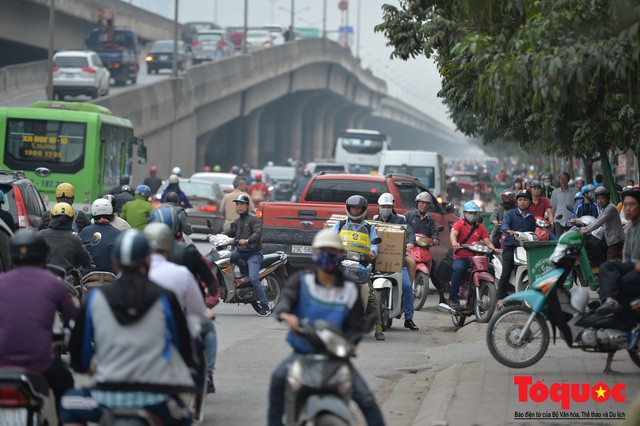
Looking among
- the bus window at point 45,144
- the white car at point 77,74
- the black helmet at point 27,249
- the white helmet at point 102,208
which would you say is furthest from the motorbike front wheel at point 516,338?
the white car at point 77,74

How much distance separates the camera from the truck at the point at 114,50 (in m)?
60.0

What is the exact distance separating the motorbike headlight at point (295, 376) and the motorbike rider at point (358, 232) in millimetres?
7657

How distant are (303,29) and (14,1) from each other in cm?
5100

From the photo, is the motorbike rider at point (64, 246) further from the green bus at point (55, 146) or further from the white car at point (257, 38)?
the white car at point (257, 38)

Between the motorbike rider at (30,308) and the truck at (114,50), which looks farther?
the truck at (114,50)

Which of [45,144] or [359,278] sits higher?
[45,144]

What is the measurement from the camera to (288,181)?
5731cm

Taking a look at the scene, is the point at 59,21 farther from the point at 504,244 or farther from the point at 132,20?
the point at 504,244

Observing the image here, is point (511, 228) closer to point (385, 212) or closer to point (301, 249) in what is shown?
point (385, 212)

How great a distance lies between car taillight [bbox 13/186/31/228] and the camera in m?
16.1

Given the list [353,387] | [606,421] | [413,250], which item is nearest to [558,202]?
[413,250]

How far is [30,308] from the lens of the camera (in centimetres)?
693

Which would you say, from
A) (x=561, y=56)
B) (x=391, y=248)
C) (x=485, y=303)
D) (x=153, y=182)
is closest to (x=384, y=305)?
(x=391, y=248)

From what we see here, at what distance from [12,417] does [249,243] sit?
10.4 meters
